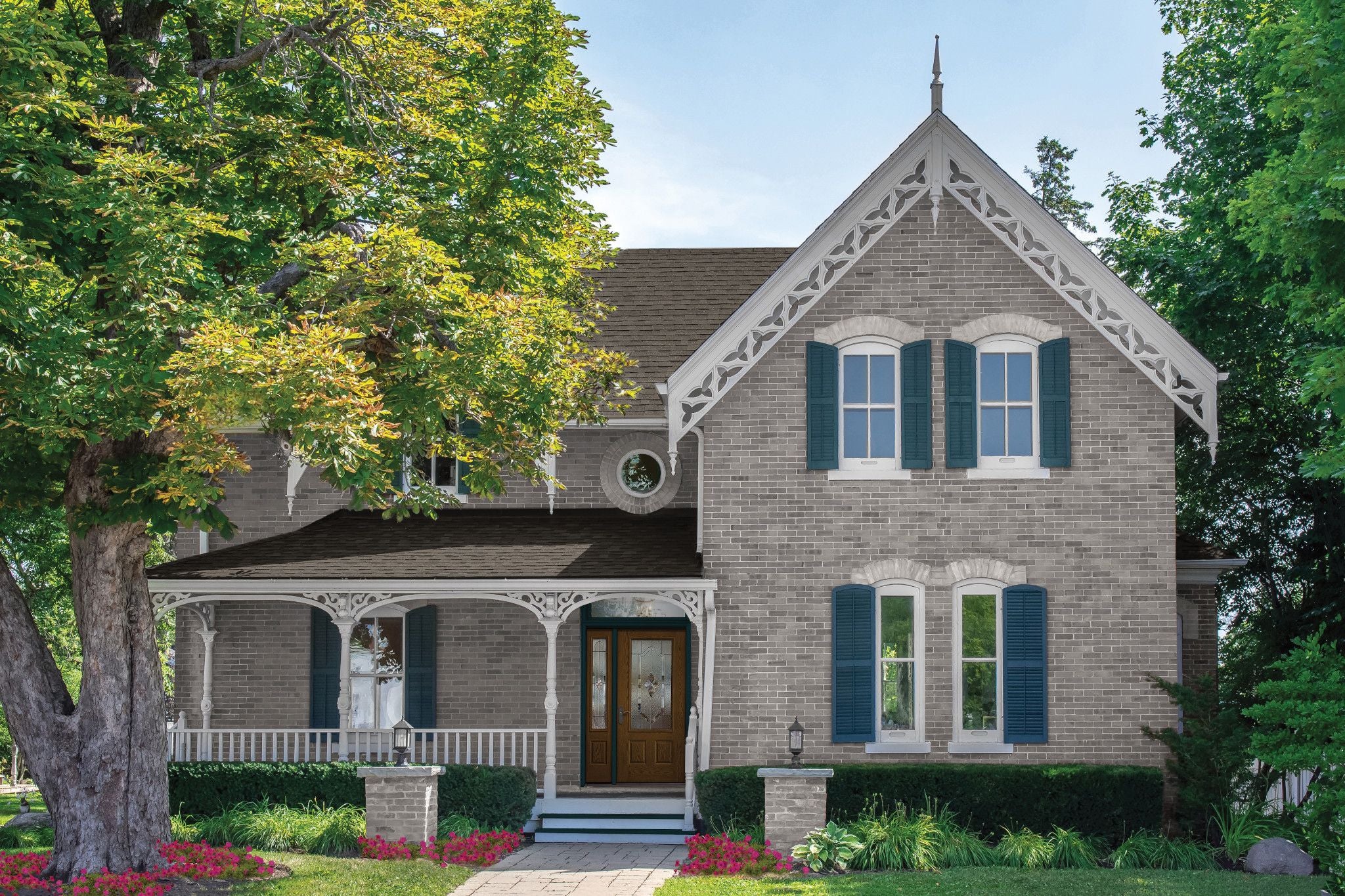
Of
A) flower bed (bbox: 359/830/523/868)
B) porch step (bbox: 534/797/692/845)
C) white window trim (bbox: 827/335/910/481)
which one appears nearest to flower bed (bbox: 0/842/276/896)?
flower bed (bbox: 359/830/523/868)

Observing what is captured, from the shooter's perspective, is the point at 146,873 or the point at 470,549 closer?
the point at 146,873

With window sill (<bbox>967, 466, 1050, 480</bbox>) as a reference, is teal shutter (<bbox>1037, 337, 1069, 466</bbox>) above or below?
above

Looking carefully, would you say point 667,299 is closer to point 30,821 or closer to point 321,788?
point 321,788

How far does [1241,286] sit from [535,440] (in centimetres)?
1122

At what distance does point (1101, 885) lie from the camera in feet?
48.3

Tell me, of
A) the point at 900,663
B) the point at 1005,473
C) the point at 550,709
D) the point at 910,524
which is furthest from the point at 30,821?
the point at 1005,473

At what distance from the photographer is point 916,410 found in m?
18.7

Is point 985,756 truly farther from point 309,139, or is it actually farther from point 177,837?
point 309,139

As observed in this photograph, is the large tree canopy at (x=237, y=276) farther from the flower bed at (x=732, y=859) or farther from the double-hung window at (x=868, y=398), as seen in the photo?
the flower bed at (x=732, y=859)

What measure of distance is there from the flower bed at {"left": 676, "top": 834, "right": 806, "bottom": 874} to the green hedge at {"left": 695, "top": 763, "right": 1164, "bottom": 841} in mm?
1081

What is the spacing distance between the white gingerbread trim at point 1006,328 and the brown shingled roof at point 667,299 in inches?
187

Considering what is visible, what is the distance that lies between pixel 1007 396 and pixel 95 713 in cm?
1241

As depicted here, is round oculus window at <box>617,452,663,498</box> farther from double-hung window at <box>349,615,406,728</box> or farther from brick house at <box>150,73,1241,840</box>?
double-hung window at <box>349,615,406,728</box>

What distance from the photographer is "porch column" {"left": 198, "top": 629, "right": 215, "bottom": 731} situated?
20703 mm
